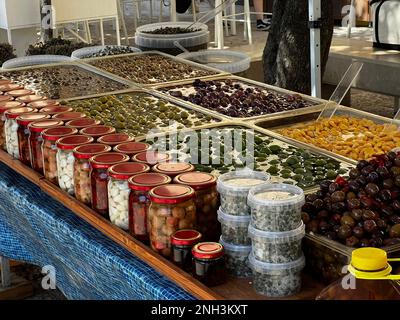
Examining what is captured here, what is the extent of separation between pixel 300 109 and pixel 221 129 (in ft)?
1.34

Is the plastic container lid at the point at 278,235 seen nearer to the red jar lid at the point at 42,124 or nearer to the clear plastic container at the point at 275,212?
the clear plastic container at the point at 275,212

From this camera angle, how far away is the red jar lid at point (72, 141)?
2152mm

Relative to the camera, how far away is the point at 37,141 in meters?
2.37

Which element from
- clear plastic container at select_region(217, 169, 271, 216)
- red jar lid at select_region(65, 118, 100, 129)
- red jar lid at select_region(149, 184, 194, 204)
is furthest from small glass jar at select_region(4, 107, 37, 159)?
clear plastic container at select_region(217, 169, 271, 216)

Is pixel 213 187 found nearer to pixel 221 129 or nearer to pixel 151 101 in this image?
pixel 221 129

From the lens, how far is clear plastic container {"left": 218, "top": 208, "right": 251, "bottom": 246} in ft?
5.49

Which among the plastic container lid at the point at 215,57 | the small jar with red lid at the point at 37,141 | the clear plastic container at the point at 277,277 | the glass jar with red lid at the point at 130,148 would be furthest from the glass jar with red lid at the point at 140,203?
the plastic container lid at the point at 215,57

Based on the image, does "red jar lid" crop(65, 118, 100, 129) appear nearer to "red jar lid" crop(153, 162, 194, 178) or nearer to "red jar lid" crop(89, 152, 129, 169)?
"red jar lid" crop(89, 152, 129, 169)

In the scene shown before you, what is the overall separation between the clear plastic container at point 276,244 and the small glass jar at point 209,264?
9cm

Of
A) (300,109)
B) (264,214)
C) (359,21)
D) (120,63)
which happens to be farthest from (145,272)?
(359,21)

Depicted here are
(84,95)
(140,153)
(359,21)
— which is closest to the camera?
(140,153)

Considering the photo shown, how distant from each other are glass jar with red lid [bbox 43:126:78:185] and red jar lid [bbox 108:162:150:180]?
348 millimetres

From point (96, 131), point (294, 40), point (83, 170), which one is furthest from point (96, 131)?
point (294, 40)
